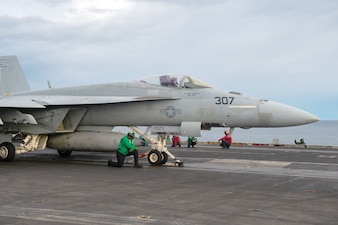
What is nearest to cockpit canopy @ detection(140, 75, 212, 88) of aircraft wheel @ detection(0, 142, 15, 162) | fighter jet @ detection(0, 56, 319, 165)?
fighter jet @ detection(0, 56, 319, 165)

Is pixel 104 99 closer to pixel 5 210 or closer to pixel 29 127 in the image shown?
pixel 29 127

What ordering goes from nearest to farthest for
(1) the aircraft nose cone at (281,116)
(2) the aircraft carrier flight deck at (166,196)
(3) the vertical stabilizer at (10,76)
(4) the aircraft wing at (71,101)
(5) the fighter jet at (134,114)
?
(2) the aircraft carrier flight deck at (166,196)
(1) the aircraft nose cone at (281,116)
(5) the fighter jet at (134,114)
(4) the aircraft wing at (71,101)
(3) the vertical stabilizer at (10,76)

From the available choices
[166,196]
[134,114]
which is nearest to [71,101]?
[134,114]

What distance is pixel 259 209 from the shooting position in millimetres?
7078

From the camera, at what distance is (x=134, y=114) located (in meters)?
14.4

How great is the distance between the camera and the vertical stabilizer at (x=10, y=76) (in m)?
Result: 20.0

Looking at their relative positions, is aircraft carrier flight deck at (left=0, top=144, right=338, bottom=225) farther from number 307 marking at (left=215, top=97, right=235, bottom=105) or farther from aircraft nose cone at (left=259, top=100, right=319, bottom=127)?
number 307 marking at (left=215, top=97, right=235, bottom=105)

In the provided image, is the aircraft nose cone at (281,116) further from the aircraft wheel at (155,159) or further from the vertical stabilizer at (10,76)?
the vertical stabilizer at (10,76)

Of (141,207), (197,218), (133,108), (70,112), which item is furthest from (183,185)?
(70,112)

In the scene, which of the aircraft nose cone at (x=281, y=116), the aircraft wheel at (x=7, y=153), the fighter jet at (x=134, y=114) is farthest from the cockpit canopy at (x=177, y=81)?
the aircraft wheel at (x=7, y=153)

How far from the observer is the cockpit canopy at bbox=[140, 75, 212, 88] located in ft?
46.3

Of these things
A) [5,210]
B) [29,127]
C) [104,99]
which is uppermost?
[104,99]

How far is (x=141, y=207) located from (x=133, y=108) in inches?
295

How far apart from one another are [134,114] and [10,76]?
28.1ft
